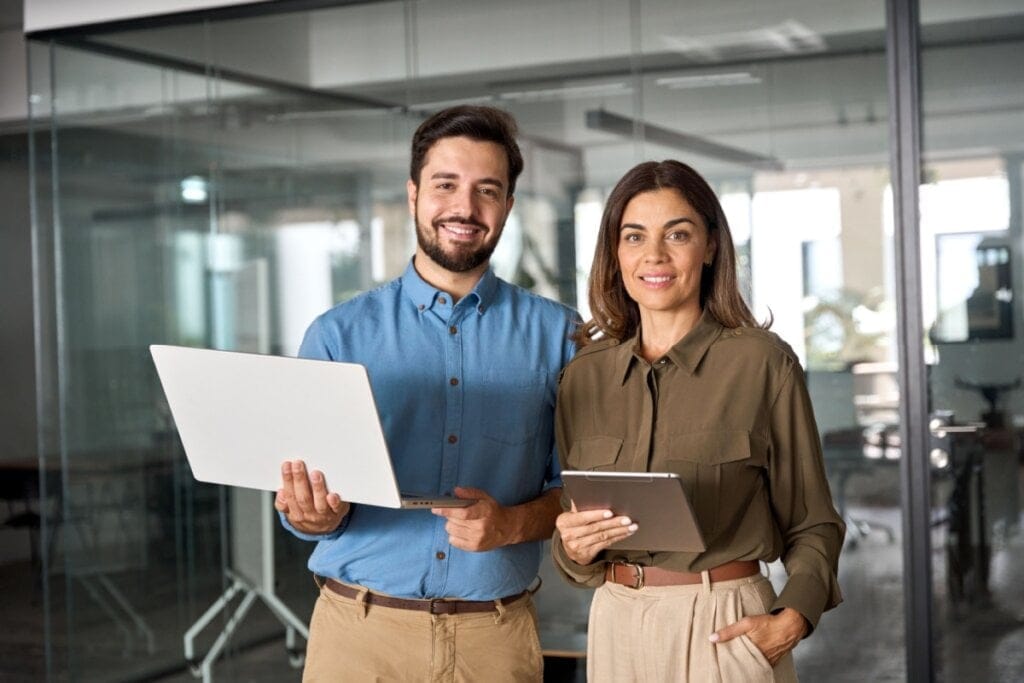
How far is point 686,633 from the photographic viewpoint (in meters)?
2.12

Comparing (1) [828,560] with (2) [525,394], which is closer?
(1) [828,560]

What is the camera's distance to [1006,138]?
399cm

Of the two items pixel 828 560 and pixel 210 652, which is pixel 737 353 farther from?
pixel 210 652

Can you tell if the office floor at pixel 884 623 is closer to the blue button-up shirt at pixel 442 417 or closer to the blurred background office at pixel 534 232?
the blurred background office at pixel 534 232

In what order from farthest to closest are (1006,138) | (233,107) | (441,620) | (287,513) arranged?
1. (233,107)
2. (1006,138)
3. (441,620)
4. (287,513)

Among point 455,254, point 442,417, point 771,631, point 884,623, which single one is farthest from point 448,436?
point 884,623

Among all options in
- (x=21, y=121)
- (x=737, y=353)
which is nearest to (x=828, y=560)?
(x=737, y=353)

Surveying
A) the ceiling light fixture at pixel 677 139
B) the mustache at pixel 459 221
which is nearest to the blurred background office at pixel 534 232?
the ceiling light fixture at pixel 677 139

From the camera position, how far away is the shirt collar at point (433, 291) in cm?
245

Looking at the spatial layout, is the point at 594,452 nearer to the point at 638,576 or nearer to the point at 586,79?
the point at 638,576

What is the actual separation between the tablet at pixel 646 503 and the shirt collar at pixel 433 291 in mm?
537

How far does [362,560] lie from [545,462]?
14.7 inches

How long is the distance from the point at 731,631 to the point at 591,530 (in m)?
0.28

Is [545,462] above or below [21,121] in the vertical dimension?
below
